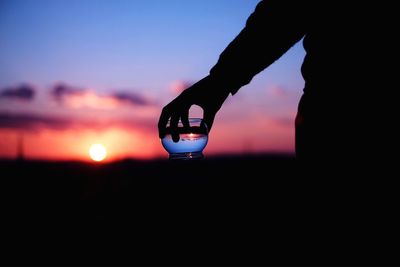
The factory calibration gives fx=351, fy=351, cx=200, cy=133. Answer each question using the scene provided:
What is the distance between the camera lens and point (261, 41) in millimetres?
1376

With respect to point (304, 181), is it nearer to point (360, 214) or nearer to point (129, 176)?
point (360, 214)

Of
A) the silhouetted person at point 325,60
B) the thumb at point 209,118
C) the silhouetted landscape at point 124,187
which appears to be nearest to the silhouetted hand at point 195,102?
the thumb at point 209,118

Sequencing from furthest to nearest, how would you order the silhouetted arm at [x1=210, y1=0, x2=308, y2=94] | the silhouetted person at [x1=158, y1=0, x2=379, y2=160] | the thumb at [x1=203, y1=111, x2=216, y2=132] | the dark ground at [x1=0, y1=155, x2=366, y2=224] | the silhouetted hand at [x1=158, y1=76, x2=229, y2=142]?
the dark ground at [x1=0, y1=155, x2=366, y2=224] → the thumb at [x1=203, y1=111, x2=216, y2=132] → the silhouetted hand at [x1=158, y1=76, x2=229, y2=142] → the silhouetted arm at [x1=210, y1=0, x2=308, y2=94] → the silhouetted person at [x1=158, y1=0, x2=379, y2=160]

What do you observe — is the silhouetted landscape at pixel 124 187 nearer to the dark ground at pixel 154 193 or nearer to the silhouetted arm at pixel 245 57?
the dark ground at pixel 154 193

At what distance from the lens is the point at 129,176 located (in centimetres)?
7588

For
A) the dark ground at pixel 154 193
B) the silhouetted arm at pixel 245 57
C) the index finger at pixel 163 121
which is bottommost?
the dark ground at pixel 154 193

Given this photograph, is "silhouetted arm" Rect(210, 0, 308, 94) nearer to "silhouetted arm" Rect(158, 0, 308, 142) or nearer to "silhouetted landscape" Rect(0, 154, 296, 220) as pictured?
"silhouetted arm" Rect(158, 0, 308, 142)

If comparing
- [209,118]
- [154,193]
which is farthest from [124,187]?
[209,118]

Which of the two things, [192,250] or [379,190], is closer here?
[379,190]

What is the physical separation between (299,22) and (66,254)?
2172cm

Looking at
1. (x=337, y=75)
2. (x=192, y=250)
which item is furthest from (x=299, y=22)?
(x=192, y=250)

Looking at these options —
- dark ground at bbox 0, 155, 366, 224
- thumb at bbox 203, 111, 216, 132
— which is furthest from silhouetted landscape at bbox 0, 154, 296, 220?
thumb at bbox 203, 111, 216, 132

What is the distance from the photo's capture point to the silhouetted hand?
1.57 m

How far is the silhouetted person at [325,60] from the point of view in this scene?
1.07m
